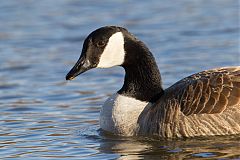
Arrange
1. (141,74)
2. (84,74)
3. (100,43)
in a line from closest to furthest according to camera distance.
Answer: (100,43)
(141,74)
(84,74)

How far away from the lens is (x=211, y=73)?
13.2 meters

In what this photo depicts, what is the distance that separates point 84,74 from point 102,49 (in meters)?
5.11

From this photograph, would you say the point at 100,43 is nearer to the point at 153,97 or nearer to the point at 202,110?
the point at 153,97

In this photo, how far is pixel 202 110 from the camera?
1271 centimetres

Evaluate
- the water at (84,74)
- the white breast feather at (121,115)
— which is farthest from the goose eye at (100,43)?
the water at (84,74)

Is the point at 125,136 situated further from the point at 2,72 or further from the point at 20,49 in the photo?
the point at 20,49

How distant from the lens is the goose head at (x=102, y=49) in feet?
43.6

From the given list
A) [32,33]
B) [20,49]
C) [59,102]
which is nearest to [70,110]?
[59,102]

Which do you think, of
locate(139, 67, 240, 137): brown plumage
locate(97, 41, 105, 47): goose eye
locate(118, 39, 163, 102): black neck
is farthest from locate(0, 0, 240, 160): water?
locate(97, 41, 105, 47): goose eye

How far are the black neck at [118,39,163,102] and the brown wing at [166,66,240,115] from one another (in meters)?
0.56

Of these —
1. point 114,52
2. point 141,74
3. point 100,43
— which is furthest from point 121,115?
point 100,43

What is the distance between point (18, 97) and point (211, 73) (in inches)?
193

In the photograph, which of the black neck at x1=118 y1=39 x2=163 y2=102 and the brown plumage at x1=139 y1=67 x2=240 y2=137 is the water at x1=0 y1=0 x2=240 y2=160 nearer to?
the brown plumage at x1=139 y1=67 x2=240 y2=137

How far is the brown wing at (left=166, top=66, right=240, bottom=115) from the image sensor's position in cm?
1269
